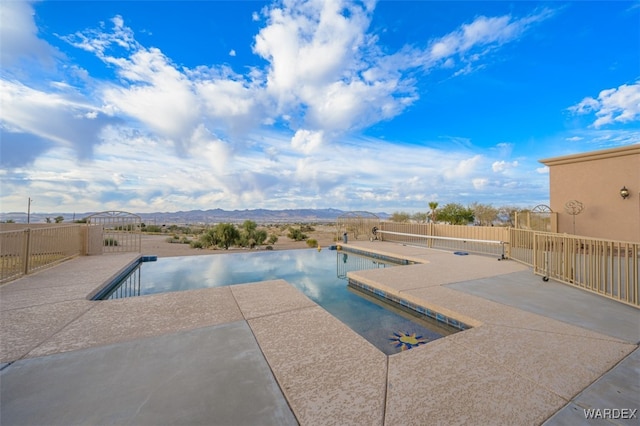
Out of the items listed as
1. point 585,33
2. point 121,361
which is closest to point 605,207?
point 585,33

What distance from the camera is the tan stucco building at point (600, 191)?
8.37 meters

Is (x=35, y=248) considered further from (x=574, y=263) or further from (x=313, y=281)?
(x=574, y=263)

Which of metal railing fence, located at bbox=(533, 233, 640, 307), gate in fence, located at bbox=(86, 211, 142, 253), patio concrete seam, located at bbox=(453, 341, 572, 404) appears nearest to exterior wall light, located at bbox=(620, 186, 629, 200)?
metal railing fence, located at bbox=(533, 233, 640, 307)

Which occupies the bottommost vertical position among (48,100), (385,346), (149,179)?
(385,346)

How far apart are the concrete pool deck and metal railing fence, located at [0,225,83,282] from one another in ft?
5.61

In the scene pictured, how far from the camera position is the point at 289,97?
9.84 m

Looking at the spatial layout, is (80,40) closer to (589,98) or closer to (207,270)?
(207,270)

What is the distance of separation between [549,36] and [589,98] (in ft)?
13.2

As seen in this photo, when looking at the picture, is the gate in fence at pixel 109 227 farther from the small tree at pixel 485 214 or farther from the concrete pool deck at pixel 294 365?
the small tree at pixel 485 214

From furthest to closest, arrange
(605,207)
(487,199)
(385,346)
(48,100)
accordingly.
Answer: (487,199) → (605,207) → (48,100) → (385,346)

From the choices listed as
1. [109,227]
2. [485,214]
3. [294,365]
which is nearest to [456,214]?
[485,214]

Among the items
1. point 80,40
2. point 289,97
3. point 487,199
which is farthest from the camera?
point 487,199

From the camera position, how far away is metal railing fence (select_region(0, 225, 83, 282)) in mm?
4684

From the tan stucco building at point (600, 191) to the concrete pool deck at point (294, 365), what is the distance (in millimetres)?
7741
